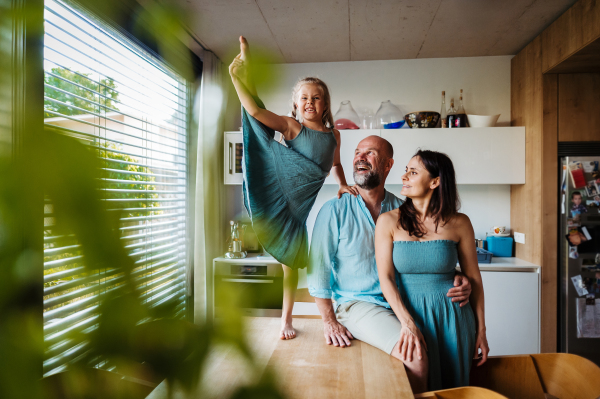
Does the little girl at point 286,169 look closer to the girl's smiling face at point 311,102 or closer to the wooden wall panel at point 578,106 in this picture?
the girl's smiling face at point 311,102

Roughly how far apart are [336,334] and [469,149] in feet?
7.61

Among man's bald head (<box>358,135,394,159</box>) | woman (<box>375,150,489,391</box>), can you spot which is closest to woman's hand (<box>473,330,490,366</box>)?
woman (<box>375,150,489,391</box>)

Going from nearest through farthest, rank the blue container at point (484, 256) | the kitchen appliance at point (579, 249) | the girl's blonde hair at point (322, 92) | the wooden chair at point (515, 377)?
the girl's blonde hair at point (322, 92)
the wooden chair at point (515, 377)
the kitchen appliance at point (579, 249)
the blue container at point (484, 256)

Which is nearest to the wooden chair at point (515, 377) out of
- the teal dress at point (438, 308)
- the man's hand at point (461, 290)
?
the teal dress at point (438, 308)

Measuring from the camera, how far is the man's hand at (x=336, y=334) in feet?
4.71

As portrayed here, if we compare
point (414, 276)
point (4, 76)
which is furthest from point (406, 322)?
point (4, 76)

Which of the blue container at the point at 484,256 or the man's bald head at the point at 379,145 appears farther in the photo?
the blue container at the point at 484,256

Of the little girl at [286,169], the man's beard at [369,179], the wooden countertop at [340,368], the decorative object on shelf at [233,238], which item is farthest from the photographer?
the man's beard at [369,179]

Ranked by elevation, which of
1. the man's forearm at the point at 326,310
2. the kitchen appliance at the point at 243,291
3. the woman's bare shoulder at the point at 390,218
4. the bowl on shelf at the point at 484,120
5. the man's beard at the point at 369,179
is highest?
the bowl on shelf at the point at 484,120

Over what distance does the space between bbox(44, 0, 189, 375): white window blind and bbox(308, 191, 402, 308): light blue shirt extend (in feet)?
4.93

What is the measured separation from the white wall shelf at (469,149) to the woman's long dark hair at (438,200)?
1384 millimetres

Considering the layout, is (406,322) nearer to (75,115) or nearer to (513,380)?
(513,380)

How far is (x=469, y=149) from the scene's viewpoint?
3088 mm

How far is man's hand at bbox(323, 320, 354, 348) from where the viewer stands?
1.44m
